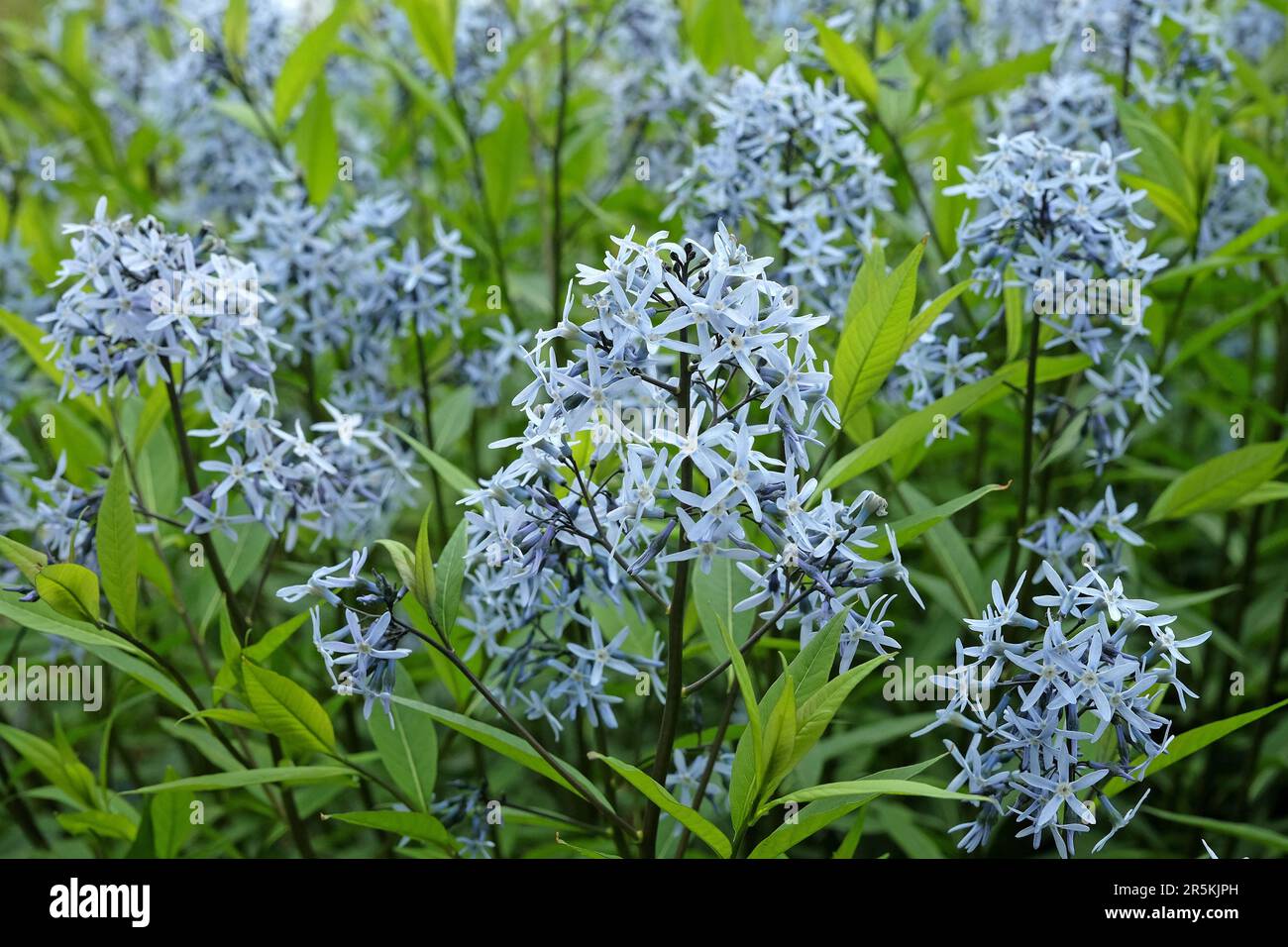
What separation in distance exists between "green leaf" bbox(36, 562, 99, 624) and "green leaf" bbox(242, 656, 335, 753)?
1.25ft

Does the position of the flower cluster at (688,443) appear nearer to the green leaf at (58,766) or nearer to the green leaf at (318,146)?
the green leaf at (58,766)

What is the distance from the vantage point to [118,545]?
2.41 metres

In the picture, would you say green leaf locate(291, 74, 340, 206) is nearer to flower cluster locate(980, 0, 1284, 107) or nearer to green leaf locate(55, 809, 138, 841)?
green leaf locate(55, 809, 138, 841)

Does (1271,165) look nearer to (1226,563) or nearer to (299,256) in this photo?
(1226,563)

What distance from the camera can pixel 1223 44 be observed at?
171 inches

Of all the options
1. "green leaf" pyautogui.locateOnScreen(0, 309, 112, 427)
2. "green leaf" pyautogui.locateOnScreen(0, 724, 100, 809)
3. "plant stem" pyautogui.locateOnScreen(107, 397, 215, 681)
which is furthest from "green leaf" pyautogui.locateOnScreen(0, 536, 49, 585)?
"green leaf" pyautogui.locateOnScreen(0, 309, 112, 427)

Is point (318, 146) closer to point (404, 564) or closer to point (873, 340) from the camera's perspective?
point (404, 564)

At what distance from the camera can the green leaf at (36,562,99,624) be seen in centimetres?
229

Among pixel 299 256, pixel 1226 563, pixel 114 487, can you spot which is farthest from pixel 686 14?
pixel 114 487
